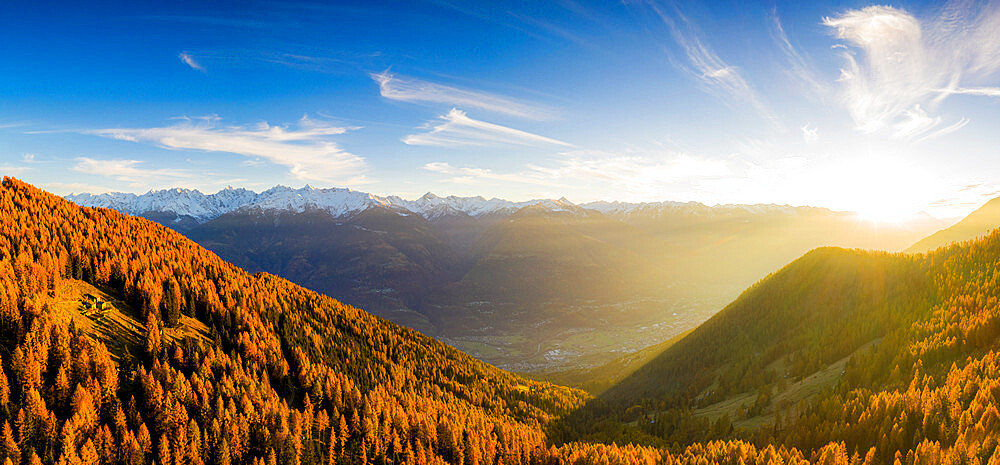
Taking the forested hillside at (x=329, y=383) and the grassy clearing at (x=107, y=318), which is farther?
the grassy clearing at (x=107, y=318)

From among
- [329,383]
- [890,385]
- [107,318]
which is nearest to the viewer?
[107,318]

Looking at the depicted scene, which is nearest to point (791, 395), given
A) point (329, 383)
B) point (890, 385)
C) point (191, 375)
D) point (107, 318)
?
point (890, 385)

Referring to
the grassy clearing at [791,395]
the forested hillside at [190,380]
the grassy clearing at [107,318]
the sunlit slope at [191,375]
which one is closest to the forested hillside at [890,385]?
the grassy clearing at [791,395]

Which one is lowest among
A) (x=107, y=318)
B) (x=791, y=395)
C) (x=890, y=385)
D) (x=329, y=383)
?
(x=791, y=395)

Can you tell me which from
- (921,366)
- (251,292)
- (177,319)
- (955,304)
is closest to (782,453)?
(921,366)

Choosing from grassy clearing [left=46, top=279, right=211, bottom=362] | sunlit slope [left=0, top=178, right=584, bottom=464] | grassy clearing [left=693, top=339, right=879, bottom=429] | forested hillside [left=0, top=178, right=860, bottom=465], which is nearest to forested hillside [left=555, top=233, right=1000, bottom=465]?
grassy clearing [left=693, top=339, right=879, bottom=429]

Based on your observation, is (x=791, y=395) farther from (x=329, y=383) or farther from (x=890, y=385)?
(x=329, y=383)

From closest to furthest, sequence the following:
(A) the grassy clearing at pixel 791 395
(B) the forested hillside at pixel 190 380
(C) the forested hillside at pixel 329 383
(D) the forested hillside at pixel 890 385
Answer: (B) the forested hillside at pixel 190 380
(C) the forested hillside at pixel 329 383
(D) the forested hillside at pixel 890 385
(A) the grassy clearing at pixel 791 395

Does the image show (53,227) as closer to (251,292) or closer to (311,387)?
(251,292)

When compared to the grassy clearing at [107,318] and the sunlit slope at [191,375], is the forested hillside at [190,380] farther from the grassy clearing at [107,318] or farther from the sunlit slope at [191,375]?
the grassy clearing at [107,318]

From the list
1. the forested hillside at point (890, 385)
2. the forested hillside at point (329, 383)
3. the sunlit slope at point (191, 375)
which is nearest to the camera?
the sunlit slope at point (191, 375)

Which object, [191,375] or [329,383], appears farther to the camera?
[329,383]
